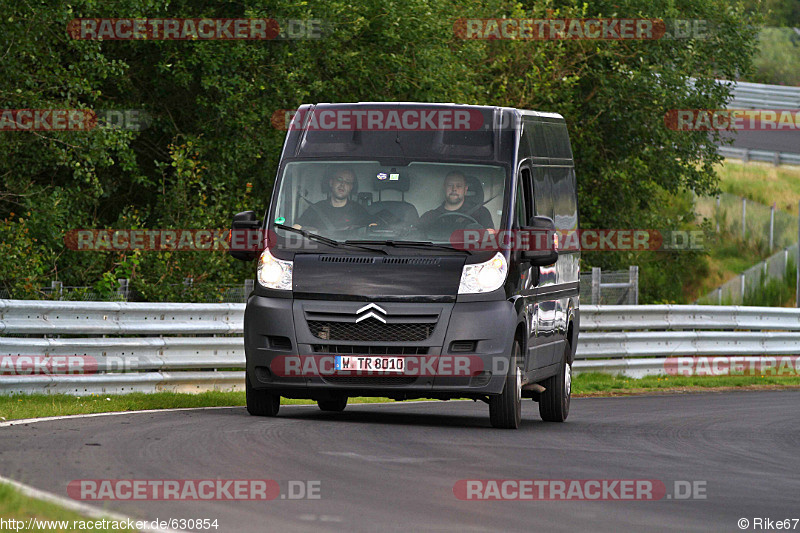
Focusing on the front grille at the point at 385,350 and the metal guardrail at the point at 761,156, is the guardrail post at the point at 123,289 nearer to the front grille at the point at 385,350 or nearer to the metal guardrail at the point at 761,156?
the front grille at the point at 385,350

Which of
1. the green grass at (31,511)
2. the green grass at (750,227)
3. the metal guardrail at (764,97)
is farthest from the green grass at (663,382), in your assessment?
the metal guardrail at (764,97)

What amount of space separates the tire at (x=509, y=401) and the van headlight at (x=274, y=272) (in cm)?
194

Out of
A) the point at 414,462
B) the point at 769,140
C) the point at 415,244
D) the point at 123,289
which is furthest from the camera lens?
the point at 769,140

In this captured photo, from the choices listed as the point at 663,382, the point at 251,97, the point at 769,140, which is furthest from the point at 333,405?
the point at 769,140

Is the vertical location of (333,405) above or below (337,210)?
below

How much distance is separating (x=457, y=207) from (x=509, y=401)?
66.6 inches

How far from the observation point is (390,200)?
1233 cm

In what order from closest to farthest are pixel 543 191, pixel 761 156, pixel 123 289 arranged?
pixel 543 191 → pixel 123 289 → pixel 761 156

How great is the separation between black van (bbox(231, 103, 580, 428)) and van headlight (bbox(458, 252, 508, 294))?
0.04ft

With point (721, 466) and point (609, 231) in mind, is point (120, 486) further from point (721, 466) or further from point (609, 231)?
point (609, 231)

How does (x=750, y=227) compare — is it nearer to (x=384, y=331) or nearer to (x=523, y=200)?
(x=523, y=200)

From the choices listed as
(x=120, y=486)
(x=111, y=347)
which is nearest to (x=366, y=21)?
(x=111, y=347)

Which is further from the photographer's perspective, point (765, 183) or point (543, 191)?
point (765, 183)

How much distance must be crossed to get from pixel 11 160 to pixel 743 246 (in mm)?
25979
